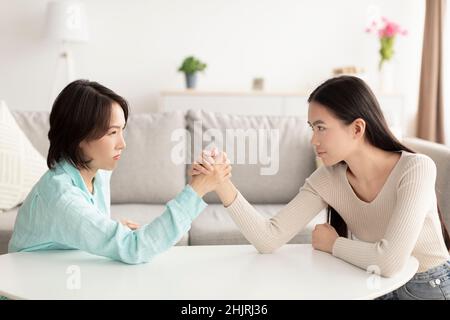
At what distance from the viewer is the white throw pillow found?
250 centimetres

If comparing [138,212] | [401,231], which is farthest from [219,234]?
[401,231]

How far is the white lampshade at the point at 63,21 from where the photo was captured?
4406 mm

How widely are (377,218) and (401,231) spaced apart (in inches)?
7.7

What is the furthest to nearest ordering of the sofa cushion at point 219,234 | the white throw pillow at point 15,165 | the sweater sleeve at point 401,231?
1. the white throw pillow at point 15,165
2. the sofa cushion at point 219,234
3. the sweater sleeve at point 401,231

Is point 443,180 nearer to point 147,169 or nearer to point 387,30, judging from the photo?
point 147,169

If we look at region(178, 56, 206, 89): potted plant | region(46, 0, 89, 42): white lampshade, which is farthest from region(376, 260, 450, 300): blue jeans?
region(46, 0, 89, 42): white lampshade

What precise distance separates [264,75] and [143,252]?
383 cm

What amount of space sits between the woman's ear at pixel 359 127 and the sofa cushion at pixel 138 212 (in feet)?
3.50

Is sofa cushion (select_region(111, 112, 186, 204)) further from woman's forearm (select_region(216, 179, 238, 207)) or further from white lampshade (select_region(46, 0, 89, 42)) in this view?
white lampshade (select_region(46, 0, 89, 42))

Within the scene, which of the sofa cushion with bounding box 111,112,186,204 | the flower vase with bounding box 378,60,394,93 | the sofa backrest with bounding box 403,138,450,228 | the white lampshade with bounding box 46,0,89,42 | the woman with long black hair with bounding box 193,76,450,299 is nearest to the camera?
the woman with long black hair with bounding box 193,76,450,299

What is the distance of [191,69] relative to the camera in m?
4.59

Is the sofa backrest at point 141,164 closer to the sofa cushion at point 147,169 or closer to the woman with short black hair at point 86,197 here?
the sofa cushion at point 147,169

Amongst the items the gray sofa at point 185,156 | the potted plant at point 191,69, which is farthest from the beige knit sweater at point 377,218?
the potted plant at point 191,69

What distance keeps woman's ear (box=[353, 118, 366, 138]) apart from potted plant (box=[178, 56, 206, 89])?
320cm
